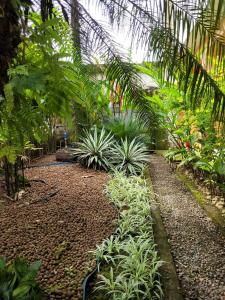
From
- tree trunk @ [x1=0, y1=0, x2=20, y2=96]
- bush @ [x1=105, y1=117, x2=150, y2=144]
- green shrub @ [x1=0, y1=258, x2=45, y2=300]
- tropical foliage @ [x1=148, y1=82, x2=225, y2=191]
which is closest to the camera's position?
tree trunk @ [x1=0, y1=0, x2=20, y2=96]

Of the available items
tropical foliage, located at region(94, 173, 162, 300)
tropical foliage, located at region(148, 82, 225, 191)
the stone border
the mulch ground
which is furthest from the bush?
the stone border

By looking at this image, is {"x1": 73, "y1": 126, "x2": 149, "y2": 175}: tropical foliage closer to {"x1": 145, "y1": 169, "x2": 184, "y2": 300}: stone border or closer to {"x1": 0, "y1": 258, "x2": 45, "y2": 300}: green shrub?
{"x1": 145, "y1": 169, "x2": 184, "y2": 300}: stone border

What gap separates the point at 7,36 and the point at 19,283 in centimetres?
124

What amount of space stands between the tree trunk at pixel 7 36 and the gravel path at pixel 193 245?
1675 millimetres

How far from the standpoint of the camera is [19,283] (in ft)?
4.30

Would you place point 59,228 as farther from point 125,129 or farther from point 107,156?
point 125,129

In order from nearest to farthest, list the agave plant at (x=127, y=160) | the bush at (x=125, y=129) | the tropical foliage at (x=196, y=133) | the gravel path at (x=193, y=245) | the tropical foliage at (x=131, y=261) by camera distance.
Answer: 1. the tropical foliage at (x=131, y=261)
2. the gravel path at (x=193, y=245)
3. the tropical foliage at (x=196, y=133)
4. the agave plant at (x=127, y=160)
5. the bush at (x=125, y=129)

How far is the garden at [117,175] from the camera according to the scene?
1239mm

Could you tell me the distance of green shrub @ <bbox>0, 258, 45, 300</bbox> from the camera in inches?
48.4

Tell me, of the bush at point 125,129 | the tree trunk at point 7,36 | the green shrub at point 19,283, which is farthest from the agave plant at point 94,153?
the tree trunk at point 7,36

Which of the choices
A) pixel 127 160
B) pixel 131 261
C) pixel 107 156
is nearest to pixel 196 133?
pixel 127 160

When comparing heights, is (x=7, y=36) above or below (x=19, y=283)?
above

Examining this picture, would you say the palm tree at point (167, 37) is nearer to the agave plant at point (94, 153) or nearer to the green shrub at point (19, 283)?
the green shrub at point (19, 283)

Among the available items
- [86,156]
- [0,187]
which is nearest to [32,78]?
[0,187]
